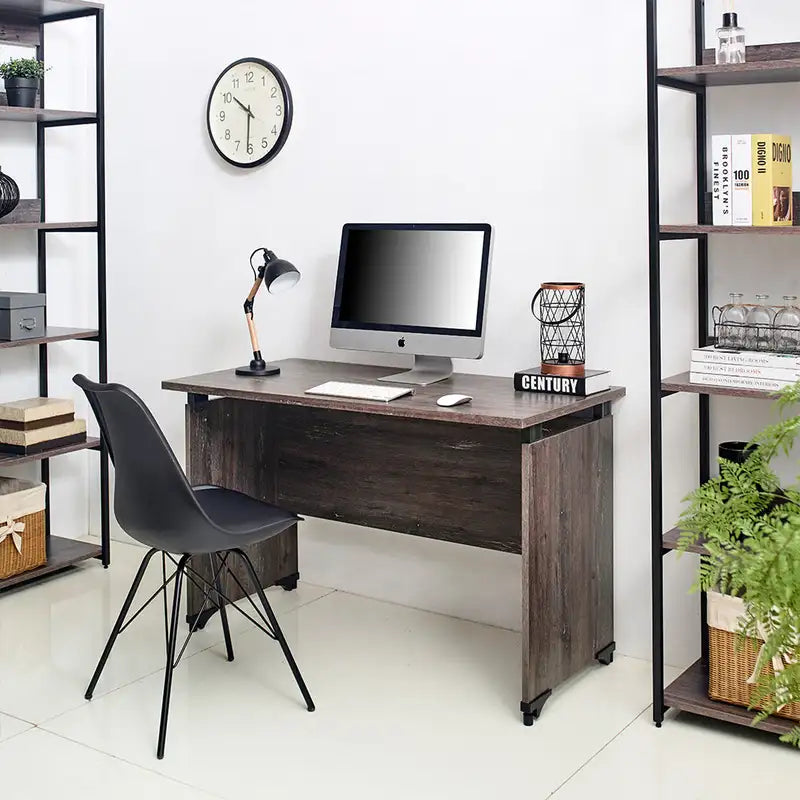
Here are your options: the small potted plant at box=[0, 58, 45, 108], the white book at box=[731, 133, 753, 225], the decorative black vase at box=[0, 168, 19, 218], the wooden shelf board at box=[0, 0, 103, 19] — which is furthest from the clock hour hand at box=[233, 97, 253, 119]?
the white book at box=[731, 133, 753, 225]

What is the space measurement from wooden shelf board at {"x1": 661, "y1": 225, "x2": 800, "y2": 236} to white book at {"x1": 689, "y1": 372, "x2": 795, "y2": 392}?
339 millimetres

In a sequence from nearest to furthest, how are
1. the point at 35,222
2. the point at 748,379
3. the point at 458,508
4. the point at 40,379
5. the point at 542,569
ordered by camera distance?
the point at 748,379 < the point at 542,569 < the point at 458,508 < the point at 35,222 < the point at 40,379

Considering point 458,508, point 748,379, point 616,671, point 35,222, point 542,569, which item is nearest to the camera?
point 748,379

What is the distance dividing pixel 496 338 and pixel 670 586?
90 centimetres

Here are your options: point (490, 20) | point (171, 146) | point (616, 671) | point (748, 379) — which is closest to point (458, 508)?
point (616, 671)

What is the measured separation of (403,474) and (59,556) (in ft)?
4.61

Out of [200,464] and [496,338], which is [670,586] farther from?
[200,464]

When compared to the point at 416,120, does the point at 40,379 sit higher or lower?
lower

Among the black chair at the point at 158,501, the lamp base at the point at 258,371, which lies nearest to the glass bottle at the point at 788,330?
the black chair at the point at 158,501

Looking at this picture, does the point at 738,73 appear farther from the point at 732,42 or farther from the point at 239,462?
the point at 239,462

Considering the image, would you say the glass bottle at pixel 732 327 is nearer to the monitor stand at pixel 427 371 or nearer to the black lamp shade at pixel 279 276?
the monitor stand at pixel 427 371

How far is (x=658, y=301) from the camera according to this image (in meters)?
2.71

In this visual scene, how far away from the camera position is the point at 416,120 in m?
3.52

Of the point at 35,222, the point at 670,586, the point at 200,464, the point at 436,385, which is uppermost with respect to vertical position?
the point at 35,222
